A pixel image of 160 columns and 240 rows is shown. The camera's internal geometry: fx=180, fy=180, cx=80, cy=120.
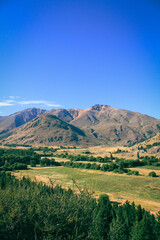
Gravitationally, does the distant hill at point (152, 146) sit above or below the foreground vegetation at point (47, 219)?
below

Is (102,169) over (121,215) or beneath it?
beneath

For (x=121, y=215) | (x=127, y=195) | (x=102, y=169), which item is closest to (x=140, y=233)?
(x=121, y=215)

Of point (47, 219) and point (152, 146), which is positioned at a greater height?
point (47, 219)

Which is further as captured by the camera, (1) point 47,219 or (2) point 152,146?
(2) point 152,146

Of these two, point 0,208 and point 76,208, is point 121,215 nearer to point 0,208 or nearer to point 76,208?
point 76,208

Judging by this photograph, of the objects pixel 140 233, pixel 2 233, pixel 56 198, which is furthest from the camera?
pixel 140 233

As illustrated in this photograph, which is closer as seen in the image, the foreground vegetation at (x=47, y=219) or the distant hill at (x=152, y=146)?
the foreground vegetation at (x=47, y=219)

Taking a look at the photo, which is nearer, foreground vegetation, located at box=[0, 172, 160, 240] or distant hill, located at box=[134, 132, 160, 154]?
foreground vegetation, located at box=[0, 172, 160, 240]

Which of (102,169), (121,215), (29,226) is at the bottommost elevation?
(102,169)

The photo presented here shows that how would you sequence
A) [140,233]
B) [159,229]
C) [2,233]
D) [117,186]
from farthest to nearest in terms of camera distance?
[117,186], [159,229], [140,233], [2,233]

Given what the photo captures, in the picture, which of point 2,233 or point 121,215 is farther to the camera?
point 121,215

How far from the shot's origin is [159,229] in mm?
24719

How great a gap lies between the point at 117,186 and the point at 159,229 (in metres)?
50.4

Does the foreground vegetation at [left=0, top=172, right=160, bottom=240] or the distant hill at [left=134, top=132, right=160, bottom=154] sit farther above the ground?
the foreground vegetation at [left=0, top=172, right=160, bottom=240]
